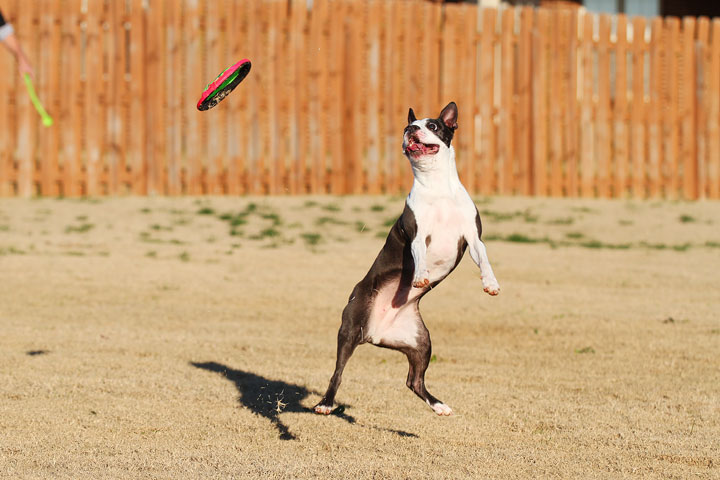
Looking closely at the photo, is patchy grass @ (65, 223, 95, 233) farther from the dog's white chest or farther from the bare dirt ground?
the dog's white chest

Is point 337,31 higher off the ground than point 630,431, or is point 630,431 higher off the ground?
point 337,31

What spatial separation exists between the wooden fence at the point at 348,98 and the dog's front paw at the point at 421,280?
11.3 meters

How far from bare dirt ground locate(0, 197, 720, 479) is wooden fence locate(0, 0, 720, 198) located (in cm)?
75

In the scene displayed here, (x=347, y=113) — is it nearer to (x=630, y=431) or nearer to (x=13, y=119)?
(x=13, y=119)

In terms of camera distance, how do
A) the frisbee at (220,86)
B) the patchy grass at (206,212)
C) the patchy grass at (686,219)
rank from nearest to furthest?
the frisbee at (220,86) → the patchy grass at (206,212) → the patchy grass at (686,219)

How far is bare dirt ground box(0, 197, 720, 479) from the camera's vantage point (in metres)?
5.69

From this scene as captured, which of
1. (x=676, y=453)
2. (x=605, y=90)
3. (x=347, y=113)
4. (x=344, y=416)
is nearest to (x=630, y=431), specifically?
(x=676, y=453)

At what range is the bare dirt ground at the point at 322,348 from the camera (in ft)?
18.7

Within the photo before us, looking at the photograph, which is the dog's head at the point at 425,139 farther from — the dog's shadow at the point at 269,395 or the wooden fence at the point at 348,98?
the wooden fence at the point at 348,98

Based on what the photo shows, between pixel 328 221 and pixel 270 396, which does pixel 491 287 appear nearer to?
pixel 270 396

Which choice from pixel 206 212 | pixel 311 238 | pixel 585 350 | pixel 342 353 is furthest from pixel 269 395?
pixel 206 212

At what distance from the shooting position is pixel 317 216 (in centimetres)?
1541

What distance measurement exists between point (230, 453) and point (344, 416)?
105 centimetres

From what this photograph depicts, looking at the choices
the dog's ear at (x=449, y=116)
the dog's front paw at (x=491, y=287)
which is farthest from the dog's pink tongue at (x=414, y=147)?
the dog's front paw at (x=491, y=287)
